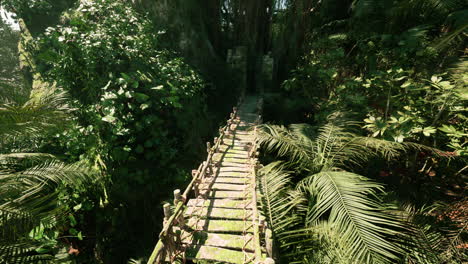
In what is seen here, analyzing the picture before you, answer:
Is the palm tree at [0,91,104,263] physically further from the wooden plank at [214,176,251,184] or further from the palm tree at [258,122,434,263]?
the palm tree at [258,122,434,263]

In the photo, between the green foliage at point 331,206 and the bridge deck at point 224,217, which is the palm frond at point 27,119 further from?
the green foliage at point 331,206

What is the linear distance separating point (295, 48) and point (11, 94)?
379 inches

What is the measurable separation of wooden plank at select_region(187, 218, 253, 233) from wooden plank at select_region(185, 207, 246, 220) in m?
0.08

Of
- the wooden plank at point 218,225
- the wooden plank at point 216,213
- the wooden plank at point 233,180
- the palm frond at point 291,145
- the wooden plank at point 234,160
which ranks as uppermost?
the palm frond at point 291,145

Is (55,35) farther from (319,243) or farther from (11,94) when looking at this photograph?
(319,243)

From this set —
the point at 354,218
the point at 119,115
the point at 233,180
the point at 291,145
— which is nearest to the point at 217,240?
the point at 233,180

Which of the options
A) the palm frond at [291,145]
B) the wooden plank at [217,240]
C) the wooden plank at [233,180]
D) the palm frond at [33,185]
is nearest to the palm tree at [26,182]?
the palm frond at [33,185]

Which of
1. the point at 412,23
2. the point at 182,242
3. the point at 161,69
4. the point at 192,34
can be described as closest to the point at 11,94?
the point at 161,69

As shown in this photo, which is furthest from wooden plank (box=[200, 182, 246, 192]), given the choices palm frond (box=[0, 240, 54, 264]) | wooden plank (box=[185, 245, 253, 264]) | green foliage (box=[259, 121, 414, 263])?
palm frond (box=[0, 240, 54, 264])

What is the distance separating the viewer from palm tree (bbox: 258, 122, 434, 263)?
8.21 ft

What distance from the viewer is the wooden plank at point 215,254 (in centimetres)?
242

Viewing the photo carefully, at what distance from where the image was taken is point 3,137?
2586 mm

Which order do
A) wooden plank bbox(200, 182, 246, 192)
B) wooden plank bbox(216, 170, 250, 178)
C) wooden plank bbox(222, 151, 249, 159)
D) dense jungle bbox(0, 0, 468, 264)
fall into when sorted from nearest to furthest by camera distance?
1. dense jungle bbox(0, 0, 468, 264)
2. wooden plank bbox(200, 182, 246, 192)
3. wooden plank bbox(216, 170, 250, 178)
4. wooden plank bbox(222, 151, 249, 159)

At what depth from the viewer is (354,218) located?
2.59 metres
